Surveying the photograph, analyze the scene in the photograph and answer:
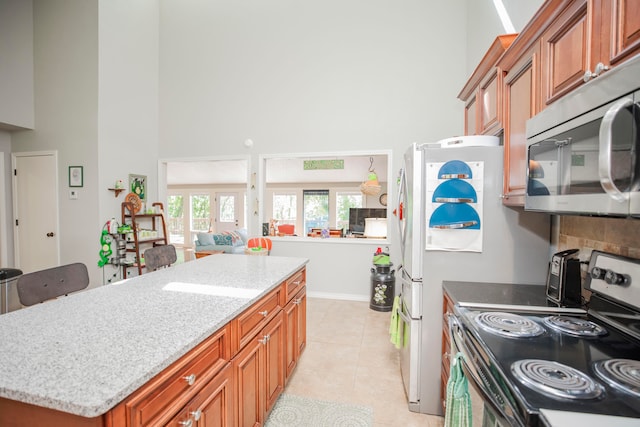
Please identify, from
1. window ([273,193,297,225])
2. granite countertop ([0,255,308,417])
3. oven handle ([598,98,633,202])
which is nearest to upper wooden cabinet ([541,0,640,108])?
oven handle ([598,98,633,202])

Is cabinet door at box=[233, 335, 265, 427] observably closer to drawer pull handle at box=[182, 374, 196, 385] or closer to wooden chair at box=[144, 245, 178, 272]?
drawer pull handle at box=[182, 374, 196, 385]

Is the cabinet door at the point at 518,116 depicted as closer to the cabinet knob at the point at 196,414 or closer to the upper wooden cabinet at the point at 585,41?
the upper wooden cabinet at the point at 585,41

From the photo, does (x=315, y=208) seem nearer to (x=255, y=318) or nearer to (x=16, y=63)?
(x=16, y=63)

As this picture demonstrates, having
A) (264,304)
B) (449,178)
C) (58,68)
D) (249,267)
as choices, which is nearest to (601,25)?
(449,178)

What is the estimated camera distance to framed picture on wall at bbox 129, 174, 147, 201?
425 cm

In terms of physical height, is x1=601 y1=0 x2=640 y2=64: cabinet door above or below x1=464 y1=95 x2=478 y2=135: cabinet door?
below

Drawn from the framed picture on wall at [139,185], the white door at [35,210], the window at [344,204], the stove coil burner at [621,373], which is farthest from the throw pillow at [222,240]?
the stove coil burner at [621,373]

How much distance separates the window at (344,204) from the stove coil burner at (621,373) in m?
8.16

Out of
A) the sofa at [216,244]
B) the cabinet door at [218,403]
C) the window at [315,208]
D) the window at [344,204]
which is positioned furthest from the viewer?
the window at [315,208]

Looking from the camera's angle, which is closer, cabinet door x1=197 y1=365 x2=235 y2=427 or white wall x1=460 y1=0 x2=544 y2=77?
cabinet door x1=197 y1=365 x2=235 y2=427

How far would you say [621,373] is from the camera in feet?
2.61

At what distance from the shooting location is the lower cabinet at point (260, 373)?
1.25m

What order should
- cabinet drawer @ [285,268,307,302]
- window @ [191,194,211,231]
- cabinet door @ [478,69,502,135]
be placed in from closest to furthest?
1. cabinet door @ [478,69,502,135]
2. cabinet drawer @ [285,268,307,302]
3. window @ [191,194,211,231]

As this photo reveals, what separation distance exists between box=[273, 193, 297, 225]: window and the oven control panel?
334 inches
